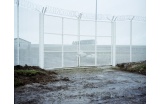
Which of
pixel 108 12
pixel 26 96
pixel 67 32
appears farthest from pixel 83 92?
pixel 108 12

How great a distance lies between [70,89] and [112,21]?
6086mm

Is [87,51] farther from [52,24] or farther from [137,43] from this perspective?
[137,43]

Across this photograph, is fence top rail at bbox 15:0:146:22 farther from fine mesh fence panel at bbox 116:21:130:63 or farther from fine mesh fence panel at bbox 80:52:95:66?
fine mesh fence panel at bbox 80:52:95:66

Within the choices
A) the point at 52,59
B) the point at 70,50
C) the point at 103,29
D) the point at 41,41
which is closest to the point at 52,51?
the point at 52,59

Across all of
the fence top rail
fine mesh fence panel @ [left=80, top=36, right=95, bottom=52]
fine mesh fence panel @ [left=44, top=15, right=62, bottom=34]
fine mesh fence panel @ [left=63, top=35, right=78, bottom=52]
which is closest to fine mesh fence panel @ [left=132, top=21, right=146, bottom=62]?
the fence top rail

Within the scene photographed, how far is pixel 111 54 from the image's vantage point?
10.0 meters

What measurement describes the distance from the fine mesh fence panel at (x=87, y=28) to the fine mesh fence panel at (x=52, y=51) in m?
1.30

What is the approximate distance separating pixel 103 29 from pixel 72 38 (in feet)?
6.08

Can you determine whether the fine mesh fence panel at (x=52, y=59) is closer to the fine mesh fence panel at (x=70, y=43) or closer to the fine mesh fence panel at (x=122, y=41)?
the fine mesh fence panel at (x=70, y=43)

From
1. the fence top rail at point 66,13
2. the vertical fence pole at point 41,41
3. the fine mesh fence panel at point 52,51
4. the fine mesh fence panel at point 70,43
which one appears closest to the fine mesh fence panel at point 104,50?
the fence top rail at point 66,13

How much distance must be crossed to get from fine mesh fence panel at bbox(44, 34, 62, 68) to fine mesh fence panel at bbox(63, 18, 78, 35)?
0.46 m

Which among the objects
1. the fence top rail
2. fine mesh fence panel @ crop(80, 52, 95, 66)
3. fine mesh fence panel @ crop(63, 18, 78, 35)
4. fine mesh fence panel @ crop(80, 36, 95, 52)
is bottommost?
fine mesh fence panel @ crop(80, 52, 95, 66)

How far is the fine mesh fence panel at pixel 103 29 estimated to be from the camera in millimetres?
9695

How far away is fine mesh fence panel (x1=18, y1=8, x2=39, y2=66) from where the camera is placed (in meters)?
6.92
